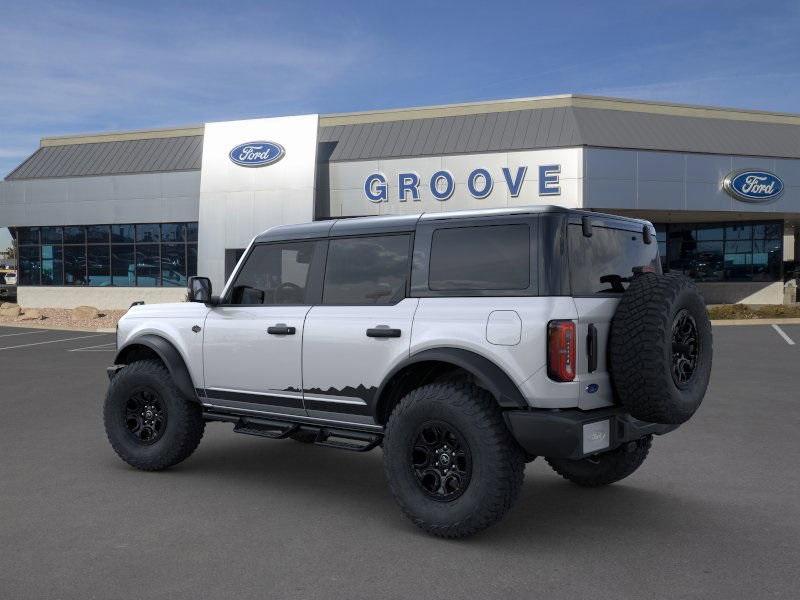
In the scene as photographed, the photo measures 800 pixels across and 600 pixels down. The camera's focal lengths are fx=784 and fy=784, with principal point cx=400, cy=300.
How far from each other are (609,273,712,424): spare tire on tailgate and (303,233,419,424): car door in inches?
A: 53.5

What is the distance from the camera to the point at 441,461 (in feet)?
16.2

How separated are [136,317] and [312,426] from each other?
7.16 feet

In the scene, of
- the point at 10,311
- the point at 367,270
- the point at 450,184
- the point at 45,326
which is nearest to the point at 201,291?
the point at 367,270

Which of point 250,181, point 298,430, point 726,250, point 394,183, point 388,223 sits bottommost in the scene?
point 298,430

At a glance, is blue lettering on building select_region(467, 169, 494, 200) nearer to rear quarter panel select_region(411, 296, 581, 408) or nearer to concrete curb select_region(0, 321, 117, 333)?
concrete curb select_region(0, 321, 117, 333)

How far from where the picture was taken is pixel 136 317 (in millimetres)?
6969

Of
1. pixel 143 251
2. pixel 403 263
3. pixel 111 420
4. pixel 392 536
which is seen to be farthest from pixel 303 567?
pixel 143 251

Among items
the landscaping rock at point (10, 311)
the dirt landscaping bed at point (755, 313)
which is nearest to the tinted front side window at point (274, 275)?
the dirt landscaping bed at point (755, 313)

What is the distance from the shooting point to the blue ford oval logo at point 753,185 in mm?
28359

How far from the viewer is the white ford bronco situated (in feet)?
15.3

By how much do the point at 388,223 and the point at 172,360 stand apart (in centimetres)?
232

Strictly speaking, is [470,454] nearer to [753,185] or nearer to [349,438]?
[349,438]

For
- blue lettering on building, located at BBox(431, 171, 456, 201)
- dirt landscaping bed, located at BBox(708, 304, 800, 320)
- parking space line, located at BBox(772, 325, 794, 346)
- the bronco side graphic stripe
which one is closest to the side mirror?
the bronco side graphic stripe

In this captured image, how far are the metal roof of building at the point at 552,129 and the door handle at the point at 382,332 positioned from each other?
2291cm
